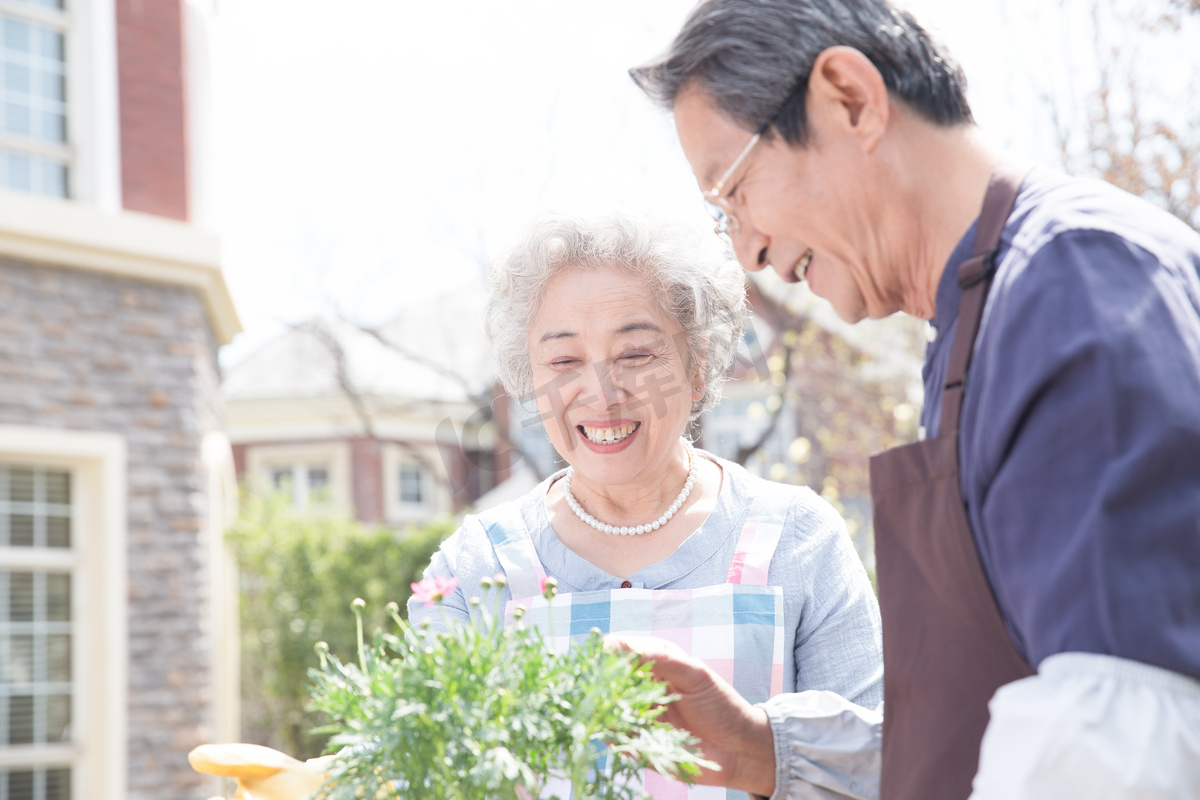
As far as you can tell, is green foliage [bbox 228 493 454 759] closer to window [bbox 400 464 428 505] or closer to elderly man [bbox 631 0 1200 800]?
elderly man [bbox 631 0 1200 800]

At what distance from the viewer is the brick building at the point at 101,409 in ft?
23.2

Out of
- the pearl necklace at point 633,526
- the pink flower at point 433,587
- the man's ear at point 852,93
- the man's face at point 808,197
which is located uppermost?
the man's ear at point 852,93

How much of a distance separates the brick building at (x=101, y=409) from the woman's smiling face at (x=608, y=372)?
581cm

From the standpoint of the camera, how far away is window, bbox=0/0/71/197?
286 inches

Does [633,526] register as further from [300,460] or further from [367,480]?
[300,460]

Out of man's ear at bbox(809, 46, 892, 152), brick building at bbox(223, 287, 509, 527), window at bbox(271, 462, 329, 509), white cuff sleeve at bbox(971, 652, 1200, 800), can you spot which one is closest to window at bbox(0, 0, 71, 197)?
man's ear at bbox(809, 46, 892, 152)

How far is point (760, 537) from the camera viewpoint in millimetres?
2154

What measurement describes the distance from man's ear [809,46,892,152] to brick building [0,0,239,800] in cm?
684

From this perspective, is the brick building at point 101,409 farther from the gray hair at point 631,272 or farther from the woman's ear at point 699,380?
the woman's ear at point 699,380

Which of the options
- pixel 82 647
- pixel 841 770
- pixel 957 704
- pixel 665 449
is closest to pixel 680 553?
pixel 665 449

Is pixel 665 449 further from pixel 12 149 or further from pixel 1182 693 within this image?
pixel 12 149

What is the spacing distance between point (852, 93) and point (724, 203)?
0.77ft

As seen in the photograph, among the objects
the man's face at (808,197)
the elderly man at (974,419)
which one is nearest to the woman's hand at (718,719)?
the elderly man at (974,419)

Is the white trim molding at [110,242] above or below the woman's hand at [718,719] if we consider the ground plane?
above
